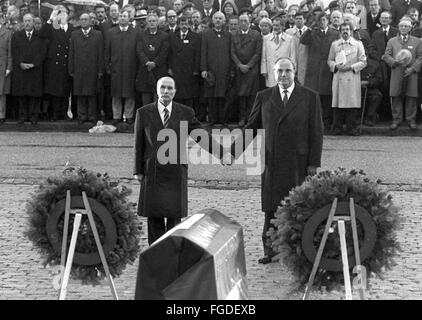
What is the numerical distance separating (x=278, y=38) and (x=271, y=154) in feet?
33.0

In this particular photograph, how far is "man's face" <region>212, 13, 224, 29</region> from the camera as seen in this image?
22183 millimetres

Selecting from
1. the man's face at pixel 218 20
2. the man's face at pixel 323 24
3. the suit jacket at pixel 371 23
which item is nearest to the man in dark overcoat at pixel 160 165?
the man's face at pixel 323 24

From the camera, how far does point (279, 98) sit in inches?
476

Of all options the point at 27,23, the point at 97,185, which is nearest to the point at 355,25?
the point at 27,23

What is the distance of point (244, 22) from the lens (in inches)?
869

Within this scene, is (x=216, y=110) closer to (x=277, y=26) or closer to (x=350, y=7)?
(x=277, y=26)

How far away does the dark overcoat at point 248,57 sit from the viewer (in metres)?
22.0

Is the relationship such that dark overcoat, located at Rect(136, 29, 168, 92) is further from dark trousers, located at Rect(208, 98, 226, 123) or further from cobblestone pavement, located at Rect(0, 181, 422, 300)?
cobblestone pavement, located at Rect(0, 181, 422, 300)

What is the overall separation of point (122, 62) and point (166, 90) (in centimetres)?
1112

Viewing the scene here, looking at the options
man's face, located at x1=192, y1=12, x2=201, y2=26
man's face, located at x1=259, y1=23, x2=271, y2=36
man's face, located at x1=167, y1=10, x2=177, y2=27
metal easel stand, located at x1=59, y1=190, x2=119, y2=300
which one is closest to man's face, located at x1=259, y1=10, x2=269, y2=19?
man's face, located at x1=259, y1=23, x2=271, y2=36

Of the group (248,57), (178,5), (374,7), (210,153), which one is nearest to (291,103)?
(210,153)

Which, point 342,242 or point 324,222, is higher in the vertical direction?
point 324,222
